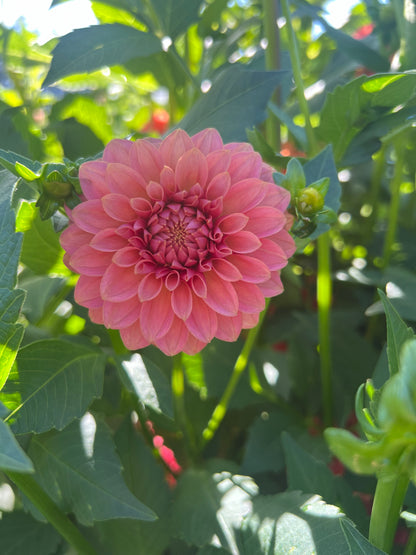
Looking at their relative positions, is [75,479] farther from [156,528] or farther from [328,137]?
[328,137]

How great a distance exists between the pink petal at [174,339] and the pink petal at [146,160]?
0.28 ft

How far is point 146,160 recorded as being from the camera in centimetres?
30

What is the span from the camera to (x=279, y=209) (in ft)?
1.01

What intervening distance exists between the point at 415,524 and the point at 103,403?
0.78 feet

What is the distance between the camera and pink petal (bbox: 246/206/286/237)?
0.30 meters

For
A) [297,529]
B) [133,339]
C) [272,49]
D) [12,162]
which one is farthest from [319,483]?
[272,49]

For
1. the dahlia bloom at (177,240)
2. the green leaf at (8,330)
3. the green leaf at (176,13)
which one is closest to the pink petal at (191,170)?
the dahlia bloom at (177,240)

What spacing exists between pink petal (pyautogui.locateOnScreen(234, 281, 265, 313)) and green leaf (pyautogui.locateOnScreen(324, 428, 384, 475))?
0.12 metres

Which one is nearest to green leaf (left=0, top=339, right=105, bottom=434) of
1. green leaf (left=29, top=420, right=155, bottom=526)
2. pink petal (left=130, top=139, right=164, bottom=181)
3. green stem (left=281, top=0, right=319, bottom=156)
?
green leaf (left=29, top=420, right=155, bottom=526)

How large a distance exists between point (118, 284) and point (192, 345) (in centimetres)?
6

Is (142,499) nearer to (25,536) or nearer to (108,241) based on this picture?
(25,536)

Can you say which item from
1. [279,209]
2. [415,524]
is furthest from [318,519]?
[279,209]

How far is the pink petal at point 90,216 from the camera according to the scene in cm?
→ 29

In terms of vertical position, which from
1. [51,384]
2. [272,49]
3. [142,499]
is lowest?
[142,499]
